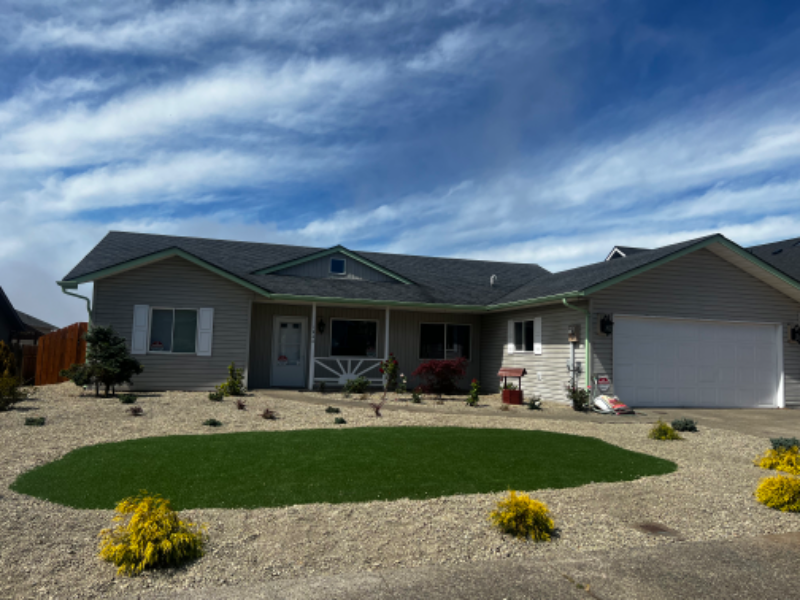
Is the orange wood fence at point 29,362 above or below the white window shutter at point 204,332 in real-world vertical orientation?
below

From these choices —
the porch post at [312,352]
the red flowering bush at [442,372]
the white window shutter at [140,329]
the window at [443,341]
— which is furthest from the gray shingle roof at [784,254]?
the white window shutter at [140,329]

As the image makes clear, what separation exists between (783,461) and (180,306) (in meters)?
13.4

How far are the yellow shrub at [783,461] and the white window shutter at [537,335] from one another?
810 cm

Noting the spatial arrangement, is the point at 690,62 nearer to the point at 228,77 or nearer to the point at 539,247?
the point at 228,77

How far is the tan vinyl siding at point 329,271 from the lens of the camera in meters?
18.0

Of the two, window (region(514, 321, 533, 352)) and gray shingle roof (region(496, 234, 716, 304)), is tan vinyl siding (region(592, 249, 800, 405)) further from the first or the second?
window (region(514, 321, 533, 352))

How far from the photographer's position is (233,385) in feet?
46.4

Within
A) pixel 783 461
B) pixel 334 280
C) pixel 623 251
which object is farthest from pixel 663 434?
pixel 623 251

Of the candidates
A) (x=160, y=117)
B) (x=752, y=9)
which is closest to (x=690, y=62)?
(x=752, y=9)

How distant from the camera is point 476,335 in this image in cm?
1906

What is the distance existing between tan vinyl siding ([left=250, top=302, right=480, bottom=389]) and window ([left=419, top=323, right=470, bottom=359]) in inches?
7.0

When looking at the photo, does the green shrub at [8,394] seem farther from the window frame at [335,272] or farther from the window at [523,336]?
the window at [523,336]

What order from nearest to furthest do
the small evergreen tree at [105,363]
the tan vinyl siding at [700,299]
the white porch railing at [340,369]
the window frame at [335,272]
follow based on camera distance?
the small evergreen tree at [105,363] → the tan vinyl siding at [700,299] → the white porch railing at [340,369] → the window frame at [335,272]

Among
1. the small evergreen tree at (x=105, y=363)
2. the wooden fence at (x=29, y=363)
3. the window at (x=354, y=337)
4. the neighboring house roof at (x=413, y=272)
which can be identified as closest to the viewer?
the small evergreen tree at (x=105, y=363)
